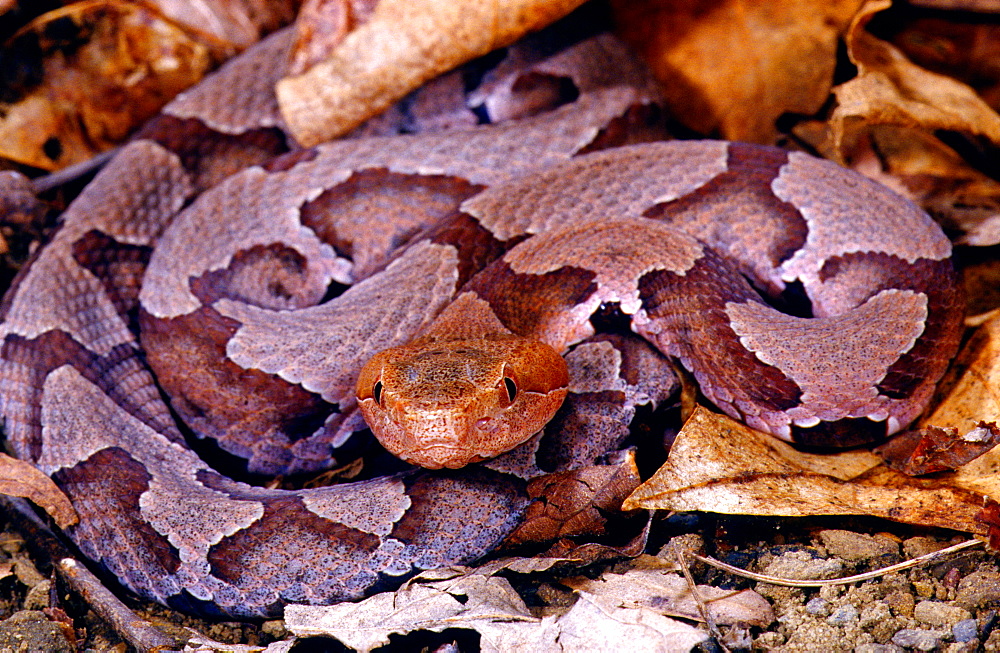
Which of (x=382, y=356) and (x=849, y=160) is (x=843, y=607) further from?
(x=849, y=160)

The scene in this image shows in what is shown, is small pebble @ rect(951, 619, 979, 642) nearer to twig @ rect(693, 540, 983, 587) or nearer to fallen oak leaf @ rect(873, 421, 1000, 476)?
twig @ rect(693, 540, 983, 587)

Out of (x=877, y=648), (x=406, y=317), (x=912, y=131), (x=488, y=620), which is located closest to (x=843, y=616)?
(x=877, y=648)

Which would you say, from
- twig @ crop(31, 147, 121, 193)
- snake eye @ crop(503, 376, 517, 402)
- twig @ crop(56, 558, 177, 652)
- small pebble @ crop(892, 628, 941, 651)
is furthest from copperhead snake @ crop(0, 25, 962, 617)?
small pebble @ crop(892, 628, 941, 651)

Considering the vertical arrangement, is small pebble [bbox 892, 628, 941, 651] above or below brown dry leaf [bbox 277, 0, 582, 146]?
below

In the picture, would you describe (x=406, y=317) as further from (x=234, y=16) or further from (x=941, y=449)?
(x=234, y=16)

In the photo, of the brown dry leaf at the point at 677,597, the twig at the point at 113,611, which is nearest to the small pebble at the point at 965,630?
the brown dry leaf at the point at 677,597

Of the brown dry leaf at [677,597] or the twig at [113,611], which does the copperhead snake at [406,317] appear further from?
the brown dry leaf at [677,597]
